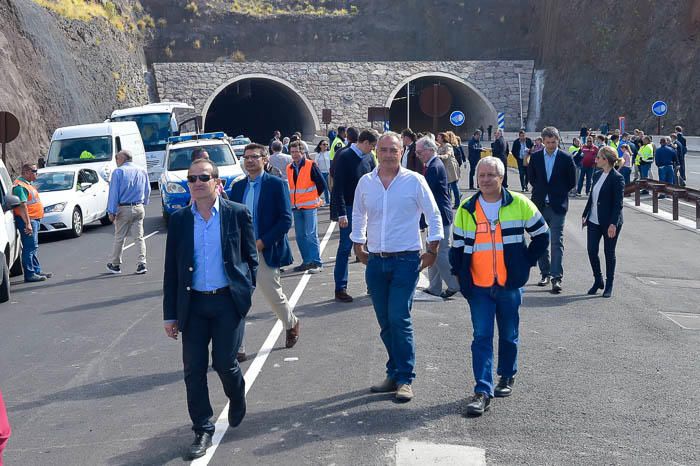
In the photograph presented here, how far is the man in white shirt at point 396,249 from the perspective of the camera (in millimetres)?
6742

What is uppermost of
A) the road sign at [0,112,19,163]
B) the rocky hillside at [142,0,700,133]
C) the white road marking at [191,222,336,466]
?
the rocky hillside at [142,0,700,133]

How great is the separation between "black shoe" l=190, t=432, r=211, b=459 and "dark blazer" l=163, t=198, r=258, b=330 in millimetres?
676

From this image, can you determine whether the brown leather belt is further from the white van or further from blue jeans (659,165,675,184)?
blue jeans (659,165,675,184)

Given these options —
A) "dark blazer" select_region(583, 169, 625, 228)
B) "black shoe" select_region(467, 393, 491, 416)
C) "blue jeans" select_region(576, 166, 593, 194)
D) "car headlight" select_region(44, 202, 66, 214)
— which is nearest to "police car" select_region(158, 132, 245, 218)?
"car headlight" select_region(44, 202, 66, 214)

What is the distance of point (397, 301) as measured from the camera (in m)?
6.71

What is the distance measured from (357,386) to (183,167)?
15615mm

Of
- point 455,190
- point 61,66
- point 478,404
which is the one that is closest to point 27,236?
point 455,190

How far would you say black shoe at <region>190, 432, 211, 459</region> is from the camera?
18.7 feet

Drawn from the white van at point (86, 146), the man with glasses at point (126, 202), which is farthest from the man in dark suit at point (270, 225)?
the white van at point (86, 146)

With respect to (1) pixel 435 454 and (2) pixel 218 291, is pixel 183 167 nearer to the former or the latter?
(2) pixel 218 291

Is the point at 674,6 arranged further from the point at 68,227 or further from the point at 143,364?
the point at 143,364

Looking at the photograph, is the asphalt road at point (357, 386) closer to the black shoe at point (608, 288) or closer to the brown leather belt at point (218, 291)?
the black shoe at point (608, 288)

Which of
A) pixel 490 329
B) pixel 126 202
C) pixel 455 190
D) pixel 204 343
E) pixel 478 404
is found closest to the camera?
pixel 204 343

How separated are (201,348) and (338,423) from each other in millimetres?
1104
